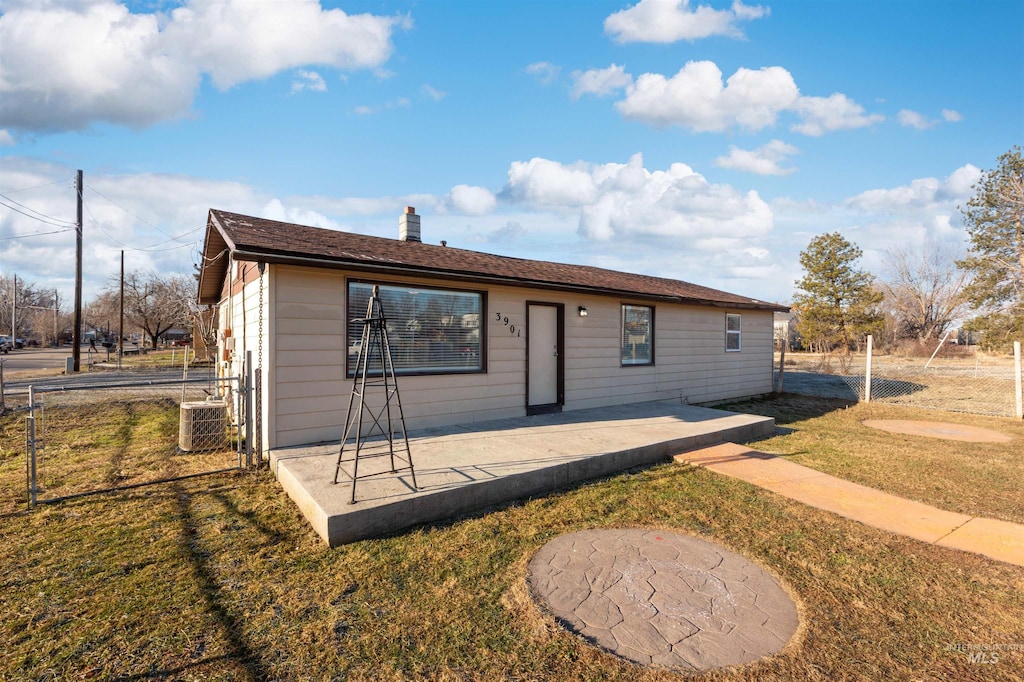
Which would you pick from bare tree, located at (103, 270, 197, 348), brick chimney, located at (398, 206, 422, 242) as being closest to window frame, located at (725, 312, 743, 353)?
brick chimney, located at (398, 206, 422, 242)

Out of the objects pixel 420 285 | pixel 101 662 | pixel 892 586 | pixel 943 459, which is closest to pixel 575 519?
pixel 892 586

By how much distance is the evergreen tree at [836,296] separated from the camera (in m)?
23.3

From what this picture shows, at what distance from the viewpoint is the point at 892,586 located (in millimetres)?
2881

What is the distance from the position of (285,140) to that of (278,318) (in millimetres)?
5753

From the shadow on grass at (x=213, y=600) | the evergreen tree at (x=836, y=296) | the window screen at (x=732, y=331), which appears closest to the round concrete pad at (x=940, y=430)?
the window screen at (x=732, y=331)

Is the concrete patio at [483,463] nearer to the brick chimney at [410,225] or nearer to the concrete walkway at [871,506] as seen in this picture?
the concrete walkway at [871,506]

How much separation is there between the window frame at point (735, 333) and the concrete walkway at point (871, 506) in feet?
20.2

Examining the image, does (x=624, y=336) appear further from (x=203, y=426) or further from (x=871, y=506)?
(x=203, y=426)

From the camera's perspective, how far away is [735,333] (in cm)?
1185

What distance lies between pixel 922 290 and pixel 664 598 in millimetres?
41630

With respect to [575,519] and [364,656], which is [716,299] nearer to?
[575,519]

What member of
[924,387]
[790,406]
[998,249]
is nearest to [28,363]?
[790,406]

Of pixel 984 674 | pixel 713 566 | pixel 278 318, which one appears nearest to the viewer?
pixel 984 674

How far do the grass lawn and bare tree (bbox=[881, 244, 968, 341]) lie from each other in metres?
36.4
